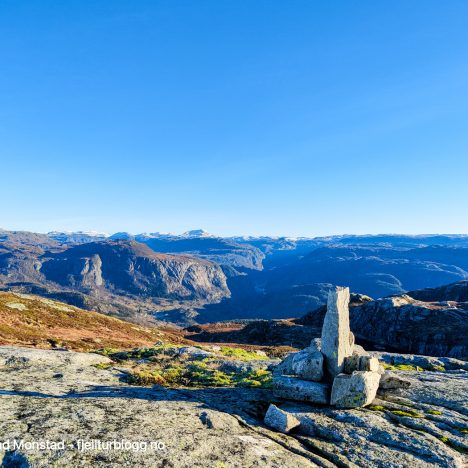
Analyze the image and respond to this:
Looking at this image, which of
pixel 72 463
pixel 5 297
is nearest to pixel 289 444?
pixel 72 463

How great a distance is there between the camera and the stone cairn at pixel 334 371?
1716 centimetres

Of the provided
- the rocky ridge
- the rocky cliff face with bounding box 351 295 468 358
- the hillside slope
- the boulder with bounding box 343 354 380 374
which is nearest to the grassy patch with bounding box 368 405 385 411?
the rocky ridge

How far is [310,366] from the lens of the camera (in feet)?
63.0

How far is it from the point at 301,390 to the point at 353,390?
8.62 ft

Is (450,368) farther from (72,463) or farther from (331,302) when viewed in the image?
(72,463)

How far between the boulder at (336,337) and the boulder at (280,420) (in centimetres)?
497

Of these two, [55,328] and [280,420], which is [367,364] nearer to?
[280,420]

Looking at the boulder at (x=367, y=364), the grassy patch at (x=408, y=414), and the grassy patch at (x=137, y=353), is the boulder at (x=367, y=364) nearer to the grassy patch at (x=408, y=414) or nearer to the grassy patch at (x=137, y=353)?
the grassy patch at (x=408, y=414)

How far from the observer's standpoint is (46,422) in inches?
485

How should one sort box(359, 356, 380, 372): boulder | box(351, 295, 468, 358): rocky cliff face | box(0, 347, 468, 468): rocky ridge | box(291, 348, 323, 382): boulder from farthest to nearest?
box(351, 295, 468, 358): rocky cliff face < box(291, 348, 323, 382): boulder < box(359, 356, 380, 372): boulder < box(0, 347, 468, 468): rocky ridge

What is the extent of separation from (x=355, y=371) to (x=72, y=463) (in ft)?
43.8

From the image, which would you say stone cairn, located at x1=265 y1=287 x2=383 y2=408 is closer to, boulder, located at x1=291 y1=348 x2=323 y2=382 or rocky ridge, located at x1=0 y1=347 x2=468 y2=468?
boulder, located at x1=291 y1=348 x2=323 y2=382

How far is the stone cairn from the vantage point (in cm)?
1716

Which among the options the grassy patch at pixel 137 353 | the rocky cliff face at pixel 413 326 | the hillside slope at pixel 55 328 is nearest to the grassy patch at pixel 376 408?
the grassy patch at pixel 137 353
